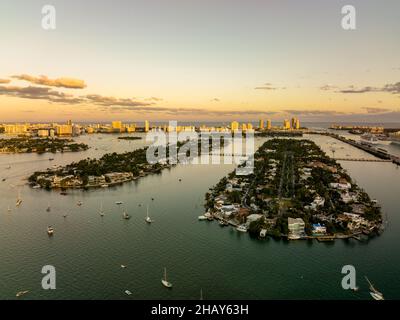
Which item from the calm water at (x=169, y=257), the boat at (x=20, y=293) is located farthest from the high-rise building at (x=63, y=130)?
the boat at (x=20, y=293)

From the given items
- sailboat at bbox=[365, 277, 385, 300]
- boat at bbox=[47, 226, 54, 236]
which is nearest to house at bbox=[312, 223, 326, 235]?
sailboat at bbox=[365, 277, 385, 300]

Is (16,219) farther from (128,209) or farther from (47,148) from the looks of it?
(47,148)

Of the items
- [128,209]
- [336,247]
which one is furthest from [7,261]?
[336,247]

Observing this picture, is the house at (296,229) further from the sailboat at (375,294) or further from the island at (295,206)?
the sailboat at (375,294)

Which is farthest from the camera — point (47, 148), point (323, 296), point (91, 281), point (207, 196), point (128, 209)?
point (47, 148)

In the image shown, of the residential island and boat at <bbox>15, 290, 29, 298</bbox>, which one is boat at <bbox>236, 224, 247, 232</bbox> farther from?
the residential island

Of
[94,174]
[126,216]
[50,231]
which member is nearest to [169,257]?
[126,216]
